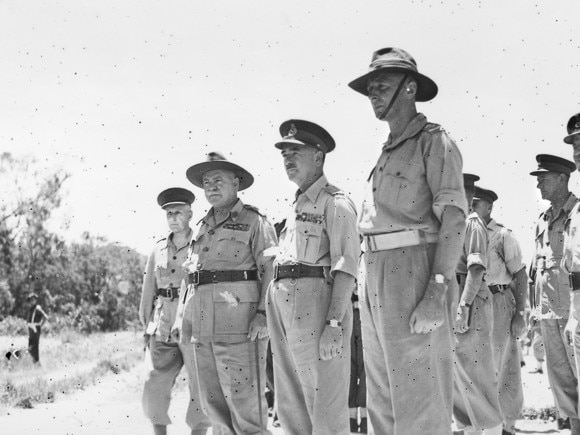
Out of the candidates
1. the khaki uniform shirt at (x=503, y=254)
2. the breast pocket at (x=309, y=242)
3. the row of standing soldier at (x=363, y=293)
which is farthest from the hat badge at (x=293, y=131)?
the khaki uniform shirt at (x=503, y=254)

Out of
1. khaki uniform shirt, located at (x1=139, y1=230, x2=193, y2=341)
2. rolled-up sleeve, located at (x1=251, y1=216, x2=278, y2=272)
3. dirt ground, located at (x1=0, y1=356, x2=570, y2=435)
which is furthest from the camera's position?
dirt ground, located at (x1=0, y1=356, x2=570, y2=435)

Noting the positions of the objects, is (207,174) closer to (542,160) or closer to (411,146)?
(411,146)

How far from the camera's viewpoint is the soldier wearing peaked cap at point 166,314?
22.6 feet

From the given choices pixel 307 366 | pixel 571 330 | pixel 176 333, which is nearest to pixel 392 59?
pixel 307 366

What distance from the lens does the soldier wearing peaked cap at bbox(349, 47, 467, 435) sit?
3521mm

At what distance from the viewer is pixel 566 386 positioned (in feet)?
23.4

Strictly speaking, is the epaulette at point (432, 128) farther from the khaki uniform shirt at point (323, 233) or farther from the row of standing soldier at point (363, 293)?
the khaki uniform shirt at point (323, 233)

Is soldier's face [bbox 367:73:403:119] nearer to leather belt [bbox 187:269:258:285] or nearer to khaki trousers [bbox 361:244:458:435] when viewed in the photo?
khaki trousers [bbox 361:244:458:435]

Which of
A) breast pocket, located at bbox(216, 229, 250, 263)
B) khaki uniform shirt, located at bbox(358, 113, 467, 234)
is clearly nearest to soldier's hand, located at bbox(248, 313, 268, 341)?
breast pocket, located at bbox(216, 229, 250, 263)

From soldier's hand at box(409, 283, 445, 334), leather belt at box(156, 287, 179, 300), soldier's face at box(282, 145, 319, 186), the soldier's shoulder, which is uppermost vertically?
soldier's face at box(282, 145, 319, 186)

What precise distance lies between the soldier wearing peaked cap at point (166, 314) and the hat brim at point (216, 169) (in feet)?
3.46

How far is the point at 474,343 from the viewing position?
6500 mm

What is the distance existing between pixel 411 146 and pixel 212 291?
2470 millimetres

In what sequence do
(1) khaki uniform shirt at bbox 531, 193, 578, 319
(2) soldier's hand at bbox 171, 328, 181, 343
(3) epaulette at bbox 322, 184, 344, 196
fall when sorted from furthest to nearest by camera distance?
(1) khaki uniform shirt at bbox 531, 193, 578, 319 < (2) soldier's hand at bbox 171, 328, 181, 343 < (3) epaulette at bbox 322, 184, 344, 196
